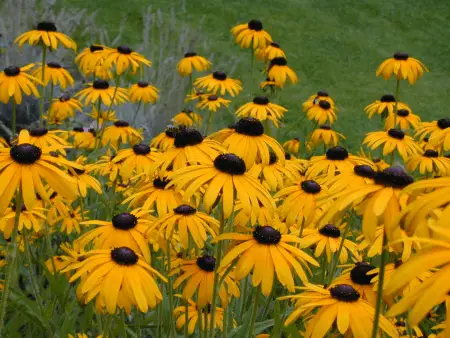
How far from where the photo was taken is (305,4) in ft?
33.4

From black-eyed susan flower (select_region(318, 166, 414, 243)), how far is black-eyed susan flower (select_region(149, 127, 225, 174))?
1.92 ft

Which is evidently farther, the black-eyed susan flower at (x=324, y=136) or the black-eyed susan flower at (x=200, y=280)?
the black-eyed susan flower at (x=324, y=136)

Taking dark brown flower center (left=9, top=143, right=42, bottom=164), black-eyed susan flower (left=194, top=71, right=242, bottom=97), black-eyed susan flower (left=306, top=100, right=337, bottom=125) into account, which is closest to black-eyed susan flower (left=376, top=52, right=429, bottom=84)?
black-eyed susan flower (left=306, top=100, right=337, bottom=125)

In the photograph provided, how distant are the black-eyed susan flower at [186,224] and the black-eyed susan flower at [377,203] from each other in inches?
23.7

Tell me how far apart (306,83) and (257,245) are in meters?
6.67

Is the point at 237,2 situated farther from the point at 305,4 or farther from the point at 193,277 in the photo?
the point at 193,277

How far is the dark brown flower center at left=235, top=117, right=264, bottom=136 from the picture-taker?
1981 millimetres

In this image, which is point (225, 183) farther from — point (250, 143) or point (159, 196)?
point (159, 196)

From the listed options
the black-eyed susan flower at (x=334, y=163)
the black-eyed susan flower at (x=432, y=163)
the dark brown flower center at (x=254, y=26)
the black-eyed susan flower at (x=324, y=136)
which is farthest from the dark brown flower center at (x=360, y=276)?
the dark brown flower center at (x=254, y=26)

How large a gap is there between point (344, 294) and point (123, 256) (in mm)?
564

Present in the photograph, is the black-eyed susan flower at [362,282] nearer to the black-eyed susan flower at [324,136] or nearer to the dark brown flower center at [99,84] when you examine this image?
the dark brown flower center at [99,84]

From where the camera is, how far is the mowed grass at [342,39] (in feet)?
26.0

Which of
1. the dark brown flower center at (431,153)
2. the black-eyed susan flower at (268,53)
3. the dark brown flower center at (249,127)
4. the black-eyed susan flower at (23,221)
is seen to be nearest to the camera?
the dark brown flower center at (249,127)

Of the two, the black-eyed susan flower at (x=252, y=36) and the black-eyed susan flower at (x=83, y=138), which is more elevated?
the black-eyed susan flower at (x=252, y=36)
